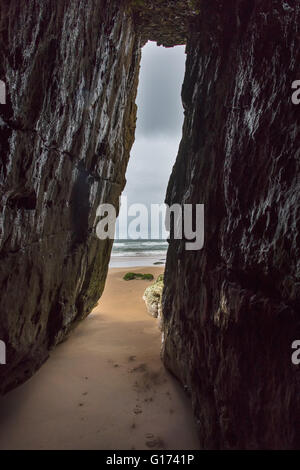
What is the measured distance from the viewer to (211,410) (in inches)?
136

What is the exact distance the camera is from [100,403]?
4754 mm

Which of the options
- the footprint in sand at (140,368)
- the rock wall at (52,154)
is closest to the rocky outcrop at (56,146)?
the rock wall at (52,154)

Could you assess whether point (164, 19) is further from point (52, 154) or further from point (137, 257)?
point (137, 257)

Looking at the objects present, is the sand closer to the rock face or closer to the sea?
the rock face

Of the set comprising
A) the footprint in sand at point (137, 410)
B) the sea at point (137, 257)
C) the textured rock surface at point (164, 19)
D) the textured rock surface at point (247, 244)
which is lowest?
the sea at point (137, 257)

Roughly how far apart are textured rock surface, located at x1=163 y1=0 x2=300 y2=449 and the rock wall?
256cm

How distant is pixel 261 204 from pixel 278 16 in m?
2.09

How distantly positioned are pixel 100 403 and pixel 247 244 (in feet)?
12.8

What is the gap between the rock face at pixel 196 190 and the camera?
240cm

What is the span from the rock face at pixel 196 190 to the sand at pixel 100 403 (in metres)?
0.40

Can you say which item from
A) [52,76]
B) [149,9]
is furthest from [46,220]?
[149,9]

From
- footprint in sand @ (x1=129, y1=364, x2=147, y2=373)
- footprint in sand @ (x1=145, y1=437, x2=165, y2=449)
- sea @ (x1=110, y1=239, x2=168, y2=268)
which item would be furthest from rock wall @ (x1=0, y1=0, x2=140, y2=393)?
sea @ (x1=110, y1=239, x2=168, y2=268)

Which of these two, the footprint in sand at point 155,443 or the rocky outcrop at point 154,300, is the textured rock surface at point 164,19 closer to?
the rocky outcrop at point 154,300
